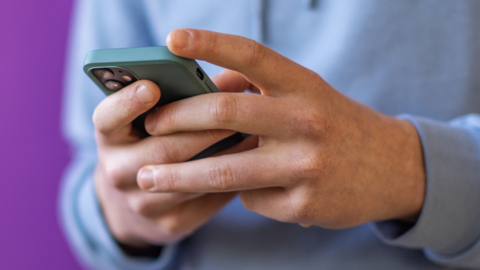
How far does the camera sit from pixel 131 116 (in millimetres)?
399

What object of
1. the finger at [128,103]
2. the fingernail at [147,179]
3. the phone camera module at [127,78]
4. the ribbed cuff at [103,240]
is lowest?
the ribbed cuff at [103,240]

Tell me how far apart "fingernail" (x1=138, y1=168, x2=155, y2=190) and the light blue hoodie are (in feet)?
0.95

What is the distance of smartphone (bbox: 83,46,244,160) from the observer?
344 mm

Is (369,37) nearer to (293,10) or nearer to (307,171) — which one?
(293,10)

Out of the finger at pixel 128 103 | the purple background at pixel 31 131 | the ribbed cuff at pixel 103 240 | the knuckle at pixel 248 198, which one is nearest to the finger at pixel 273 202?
the knuckle at pixel 248 198

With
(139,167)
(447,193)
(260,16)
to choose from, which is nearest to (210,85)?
(139,167)

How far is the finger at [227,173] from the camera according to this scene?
40 centimetres

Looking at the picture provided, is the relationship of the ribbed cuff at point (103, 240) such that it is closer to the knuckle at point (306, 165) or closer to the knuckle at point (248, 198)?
the knuckle at point (248, 198)

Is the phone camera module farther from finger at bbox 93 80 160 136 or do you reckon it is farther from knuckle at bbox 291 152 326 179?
knuckle at bbox 291 152 326 179

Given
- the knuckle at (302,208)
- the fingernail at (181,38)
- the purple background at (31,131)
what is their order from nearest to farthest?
the fingernail at (181,38) < the knuckle at (302,208) < the purple background at (31,131)

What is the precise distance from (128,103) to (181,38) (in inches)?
4.5

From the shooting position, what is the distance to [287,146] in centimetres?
41

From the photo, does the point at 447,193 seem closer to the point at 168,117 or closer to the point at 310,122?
the point at 310,122

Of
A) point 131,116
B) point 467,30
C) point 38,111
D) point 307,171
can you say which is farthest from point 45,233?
point 467,30
